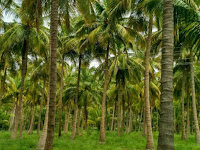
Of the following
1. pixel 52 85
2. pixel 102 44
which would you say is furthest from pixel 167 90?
pixel 102 44

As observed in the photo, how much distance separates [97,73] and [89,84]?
16.6 ft

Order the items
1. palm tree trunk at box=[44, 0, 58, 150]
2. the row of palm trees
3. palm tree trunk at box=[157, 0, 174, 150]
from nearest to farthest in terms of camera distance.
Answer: palm tree trunk at box=[157, 0, 174, 150] → the row of palm trees → palm tree trunk at box=[44, 0, 58, 150]

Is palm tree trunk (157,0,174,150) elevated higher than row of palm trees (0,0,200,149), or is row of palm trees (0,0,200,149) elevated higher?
row of palm trees (0,0,200,149)

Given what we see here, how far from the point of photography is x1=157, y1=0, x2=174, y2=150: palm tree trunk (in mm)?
4999

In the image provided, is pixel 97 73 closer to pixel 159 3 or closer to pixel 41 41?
pixel 41 41

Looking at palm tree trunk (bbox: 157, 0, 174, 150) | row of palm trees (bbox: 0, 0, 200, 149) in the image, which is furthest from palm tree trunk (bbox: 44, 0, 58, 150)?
palm tree trunk (bbox: 157, 0, 174, 150)

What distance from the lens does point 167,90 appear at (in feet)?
17.2

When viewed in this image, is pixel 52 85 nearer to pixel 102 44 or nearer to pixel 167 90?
pixel 167 90

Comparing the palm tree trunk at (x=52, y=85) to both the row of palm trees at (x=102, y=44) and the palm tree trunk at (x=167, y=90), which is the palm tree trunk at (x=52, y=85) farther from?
the palm tree trunk at (x=167, y=90)

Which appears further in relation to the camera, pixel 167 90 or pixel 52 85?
pixel 52 85

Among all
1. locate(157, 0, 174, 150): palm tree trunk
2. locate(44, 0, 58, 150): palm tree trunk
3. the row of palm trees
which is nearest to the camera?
locate(157, 0, 174, 150): palm tree trunk

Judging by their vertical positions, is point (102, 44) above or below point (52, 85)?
above

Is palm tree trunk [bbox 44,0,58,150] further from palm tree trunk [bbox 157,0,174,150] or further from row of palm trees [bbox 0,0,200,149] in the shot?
palm tree trunk [bbox 157,0,174,150]

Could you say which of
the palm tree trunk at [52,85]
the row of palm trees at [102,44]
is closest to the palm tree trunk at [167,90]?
the row of palm trees at [102,44]
